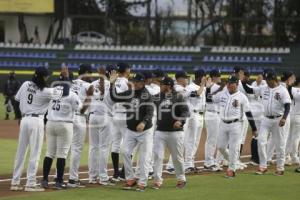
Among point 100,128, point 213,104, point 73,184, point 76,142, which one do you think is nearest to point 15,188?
point 73,184

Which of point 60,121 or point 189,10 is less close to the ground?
point 189,10

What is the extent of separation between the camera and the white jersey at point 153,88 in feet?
45.5

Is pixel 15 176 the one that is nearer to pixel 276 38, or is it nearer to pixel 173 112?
pixel 173 112

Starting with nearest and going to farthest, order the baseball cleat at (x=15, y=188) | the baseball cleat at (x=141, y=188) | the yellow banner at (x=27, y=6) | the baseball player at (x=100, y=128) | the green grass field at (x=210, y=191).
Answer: the green grass field at (x=210, y=191) → the baseball cleat at (x=15, y=188) → the baseball cleat at (x=141, y=188) → the baseball player at (x=100, y=128) → the yellow banner at (x=27, y=6)

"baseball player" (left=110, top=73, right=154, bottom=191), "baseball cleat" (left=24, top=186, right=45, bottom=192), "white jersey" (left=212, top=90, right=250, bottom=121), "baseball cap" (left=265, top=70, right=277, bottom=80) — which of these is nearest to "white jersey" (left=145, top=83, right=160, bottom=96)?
"baseball player" (left=110, top=73, right=154, bottom=191)

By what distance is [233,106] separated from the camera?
1480 cm

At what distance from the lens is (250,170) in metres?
16.3

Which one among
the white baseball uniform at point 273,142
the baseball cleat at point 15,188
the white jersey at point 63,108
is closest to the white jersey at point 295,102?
the white baseball uniform at point 273,142

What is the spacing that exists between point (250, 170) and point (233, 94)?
7.79ft

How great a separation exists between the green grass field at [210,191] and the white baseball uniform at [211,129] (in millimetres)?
1289

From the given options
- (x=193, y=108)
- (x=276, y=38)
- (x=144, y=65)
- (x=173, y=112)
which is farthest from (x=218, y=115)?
(x=276, y=38)

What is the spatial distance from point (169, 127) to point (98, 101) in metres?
1.55

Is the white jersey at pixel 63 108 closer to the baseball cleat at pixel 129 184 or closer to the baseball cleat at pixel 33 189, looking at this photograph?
the baseball cleat at pixel 33 189

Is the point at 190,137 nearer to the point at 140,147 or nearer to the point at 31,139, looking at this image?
the point at 140,147
